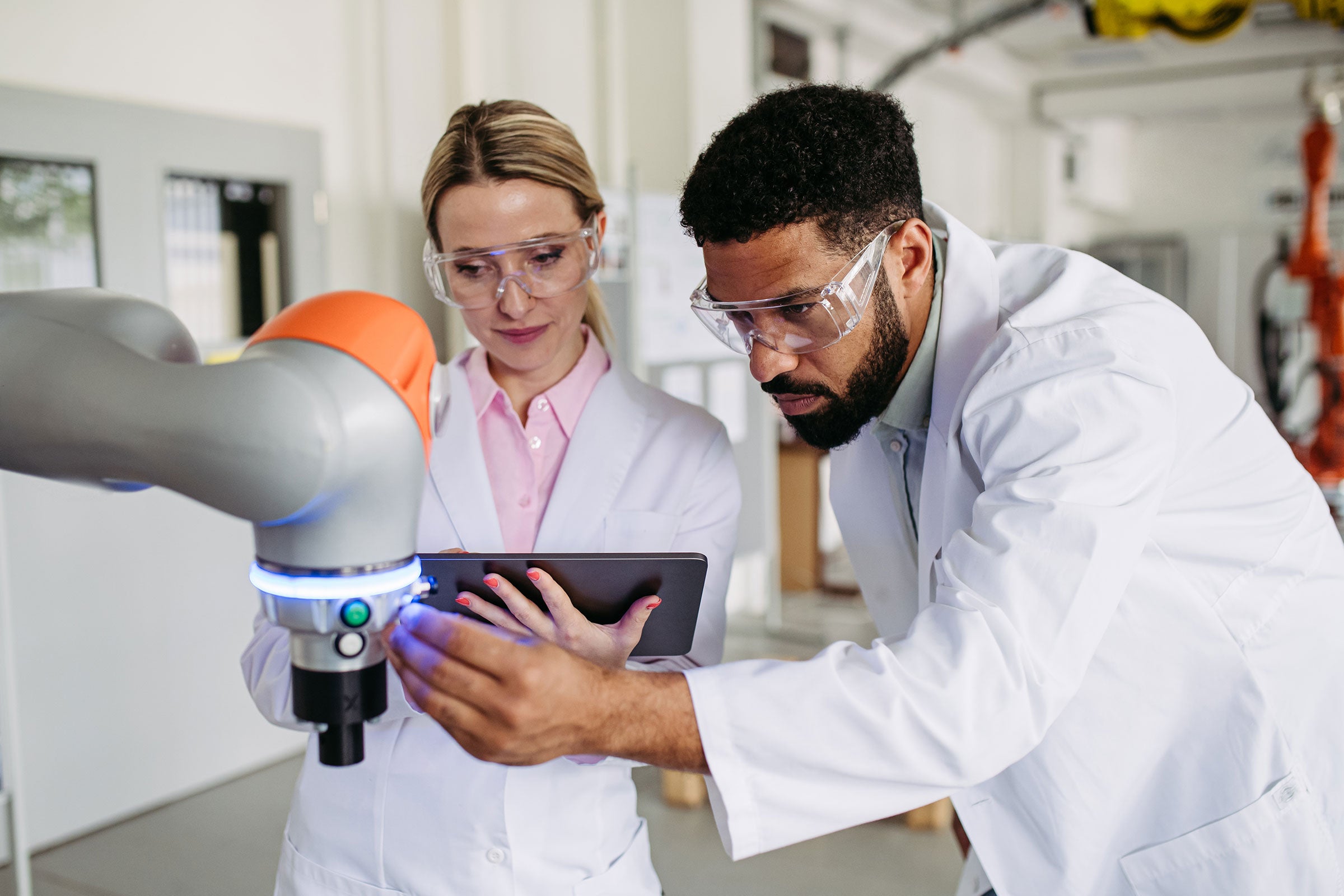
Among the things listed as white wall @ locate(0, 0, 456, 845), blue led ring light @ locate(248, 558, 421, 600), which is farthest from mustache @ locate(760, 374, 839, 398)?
white wall @ locate(0, 0, 456, 845)

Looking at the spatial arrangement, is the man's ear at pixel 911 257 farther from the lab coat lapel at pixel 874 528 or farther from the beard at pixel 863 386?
the lab coat lapel at pixel 874 528

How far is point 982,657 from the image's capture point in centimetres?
84

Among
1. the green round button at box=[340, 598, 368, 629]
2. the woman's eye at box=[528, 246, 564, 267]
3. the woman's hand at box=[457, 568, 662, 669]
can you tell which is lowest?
the woman's hand at box=[457, 568, 662, 669]

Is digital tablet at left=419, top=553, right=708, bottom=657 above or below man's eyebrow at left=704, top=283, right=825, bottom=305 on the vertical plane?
below

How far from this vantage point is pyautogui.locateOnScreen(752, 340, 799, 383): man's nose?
118 cm

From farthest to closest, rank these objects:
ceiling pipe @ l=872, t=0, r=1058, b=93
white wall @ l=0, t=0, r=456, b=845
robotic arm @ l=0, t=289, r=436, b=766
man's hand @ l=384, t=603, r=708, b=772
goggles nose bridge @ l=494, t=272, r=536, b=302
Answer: ceiling pipe @ l=872, t=0, r=1058, b=93, white wall @ l=0, t=0, r=456, b=845, goggles nose bridge @ l=494, t=272, r=536, b=302, man's hand @ l=384, t=603, r=708, b=772, robotic arm @ l=0, t=289, r=436, b=766

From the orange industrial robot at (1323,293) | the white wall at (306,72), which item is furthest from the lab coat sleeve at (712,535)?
the orange industrial robot at (1323,293)

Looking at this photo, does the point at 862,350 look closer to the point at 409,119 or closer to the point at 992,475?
the point at 992,475

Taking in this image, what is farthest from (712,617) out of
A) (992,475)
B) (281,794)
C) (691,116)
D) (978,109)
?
(978,109)

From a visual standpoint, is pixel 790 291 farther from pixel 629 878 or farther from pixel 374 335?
pixel 629 878

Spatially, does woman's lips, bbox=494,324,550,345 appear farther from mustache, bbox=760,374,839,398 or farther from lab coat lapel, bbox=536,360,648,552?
mustache, bbox=760,374,839,398

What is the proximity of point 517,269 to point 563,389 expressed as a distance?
175mm

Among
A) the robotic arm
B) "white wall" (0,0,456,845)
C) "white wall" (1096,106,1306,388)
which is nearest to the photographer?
the robotic arm

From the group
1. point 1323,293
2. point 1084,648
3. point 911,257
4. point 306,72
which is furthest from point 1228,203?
point 1084,648
